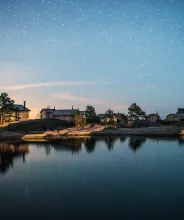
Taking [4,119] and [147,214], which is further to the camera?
[4,119]

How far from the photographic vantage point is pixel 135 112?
127 m

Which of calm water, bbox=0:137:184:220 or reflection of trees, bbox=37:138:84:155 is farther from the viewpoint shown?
reflection of trees, bbox=37:138:84:155

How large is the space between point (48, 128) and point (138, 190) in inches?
3137

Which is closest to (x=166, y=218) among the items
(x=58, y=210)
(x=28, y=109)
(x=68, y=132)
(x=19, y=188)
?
(x=58, y=210)

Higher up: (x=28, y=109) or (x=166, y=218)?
(x=28, y=109)

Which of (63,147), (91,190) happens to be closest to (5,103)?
(63,147)

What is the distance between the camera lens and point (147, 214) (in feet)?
53.9

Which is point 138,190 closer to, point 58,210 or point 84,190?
point 84,190

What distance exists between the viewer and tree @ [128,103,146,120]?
127 meters

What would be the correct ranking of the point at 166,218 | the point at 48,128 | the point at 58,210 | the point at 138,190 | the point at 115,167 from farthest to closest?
the point at 48,128 < the point at 115,167 < the point at 138,190 < the point at 58,210 < the point at 166,218

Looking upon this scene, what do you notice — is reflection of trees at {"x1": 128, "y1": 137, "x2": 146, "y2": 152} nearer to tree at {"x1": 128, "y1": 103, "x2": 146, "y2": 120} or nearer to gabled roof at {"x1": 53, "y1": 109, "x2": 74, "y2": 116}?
tree at {"x1": 128, "y1": 103, "x2": 146, "y2": 120}

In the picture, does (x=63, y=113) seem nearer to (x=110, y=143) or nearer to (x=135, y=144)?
(x=110, y=143)

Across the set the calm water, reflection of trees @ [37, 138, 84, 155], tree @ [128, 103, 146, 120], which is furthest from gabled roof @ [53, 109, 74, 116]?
the calm water

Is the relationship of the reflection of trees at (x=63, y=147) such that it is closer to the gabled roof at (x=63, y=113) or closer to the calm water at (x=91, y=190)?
the calm water at (x=91, y=190)
